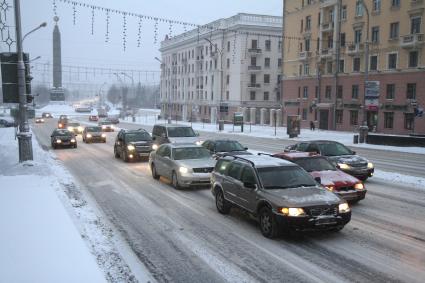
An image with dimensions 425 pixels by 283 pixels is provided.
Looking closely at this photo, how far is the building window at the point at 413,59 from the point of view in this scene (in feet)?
156

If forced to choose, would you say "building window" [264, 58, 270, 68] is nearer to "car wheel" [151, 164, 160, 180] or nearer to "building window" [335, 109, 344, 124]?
"building window" [335, 109, 344, 124]

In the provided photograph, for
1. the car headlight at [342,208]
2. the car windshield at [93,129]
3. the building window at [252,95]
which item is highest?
the building window at [252,95]

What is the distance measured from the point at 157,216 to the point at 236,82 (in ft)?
241

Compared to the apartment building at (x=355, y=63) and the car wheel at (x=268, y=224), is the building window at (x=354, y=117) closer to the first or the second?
the apartment building at (x=355, y=63)

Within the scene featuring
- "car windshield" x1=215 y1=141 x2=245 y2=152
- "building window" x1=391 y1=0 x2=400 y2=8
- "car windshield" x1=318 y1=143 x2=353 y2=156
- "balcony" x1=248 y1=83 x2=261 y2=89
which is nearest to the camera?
"car windshield" x1=318 y1=143 x2=353 y2=156

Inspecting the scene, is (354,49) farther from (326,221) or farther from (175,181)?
(326,221)

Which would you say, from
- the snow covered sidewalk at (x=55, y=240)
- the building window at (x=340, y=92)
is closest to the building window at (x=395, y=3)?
the building window at (x=340, y=92)

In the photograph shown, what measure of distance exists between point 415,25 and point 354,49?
8351 millimetres

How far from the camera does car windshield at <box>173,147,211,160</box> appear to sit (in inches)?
683

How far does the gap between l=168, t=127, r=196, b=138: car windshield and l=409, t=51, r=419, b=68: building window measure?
31.0 m

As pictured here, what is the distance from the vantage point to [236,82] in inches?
3329

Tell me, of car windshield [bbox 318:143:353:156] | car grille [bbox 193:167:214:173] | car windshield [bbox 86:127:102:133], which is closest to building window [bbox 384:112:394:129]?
car windshield [bbox 86:127:102:133]

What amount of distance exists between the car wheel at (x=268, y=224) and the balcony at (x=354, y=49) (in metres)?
48.0

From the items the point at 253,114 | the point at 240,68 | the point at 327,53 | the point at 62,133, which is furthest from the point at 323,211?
the point at 240,68
